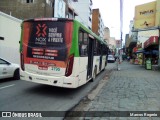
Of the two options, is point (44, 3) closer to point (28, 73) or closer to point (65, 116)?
point (28, 73)

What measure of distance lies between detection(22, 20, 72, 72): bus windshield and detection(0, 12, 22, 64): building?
8797 mm

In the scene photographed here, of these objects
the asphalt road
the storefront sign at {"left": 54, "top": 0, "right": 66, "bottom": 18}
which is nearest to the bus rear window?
the asphalt road

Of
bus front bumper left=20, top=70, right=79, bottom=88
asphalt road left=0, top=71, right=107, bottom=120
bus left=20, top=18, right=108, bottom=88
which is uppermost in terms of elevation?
bus left=20, top=18, right=108, bottom=88

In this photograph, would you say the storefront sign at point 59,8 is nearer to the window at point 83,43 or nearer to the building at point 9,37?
the building at point 9,37

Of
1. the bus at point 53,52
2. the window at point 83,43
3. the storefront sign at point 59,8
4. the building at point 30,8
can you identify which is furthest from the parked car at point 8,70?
the storefront sign at point 59,8

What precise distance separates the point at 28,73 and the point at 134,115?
4512 millimetres

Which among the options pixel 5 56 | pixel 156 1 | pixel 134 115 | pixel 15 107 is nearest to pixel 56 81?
pixel 15 107

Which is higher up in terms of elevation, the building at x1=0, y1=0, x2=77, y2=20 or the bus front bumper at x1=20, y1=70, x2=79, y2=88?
the building at x1=0, y1=0, x2=77, y2=20

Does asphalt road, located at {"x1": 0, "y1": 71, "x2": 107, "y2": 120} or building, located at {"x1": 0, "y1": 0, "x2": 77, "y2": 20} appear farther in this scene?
building, located at {"x1": 0, "y1": 0, "x2": 77, "y2": 20}

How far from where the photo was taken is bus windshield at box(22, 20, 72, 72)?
27.2 feet

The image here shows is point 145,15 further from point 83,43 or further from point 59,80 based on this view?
point 59,80

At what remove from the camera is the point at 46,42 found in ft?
28.2

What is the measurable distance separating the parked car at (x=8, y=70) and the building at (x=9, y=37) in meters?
5.21

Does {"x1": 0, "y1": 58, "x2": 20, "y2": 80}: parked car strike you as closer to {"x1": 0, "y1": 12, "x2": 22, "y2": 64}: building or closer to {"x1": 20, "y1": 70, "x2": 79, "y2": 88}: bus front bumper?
{"x1": 20, "y1": 70, "x2": 79, "y2": 88}: bus front bumper
